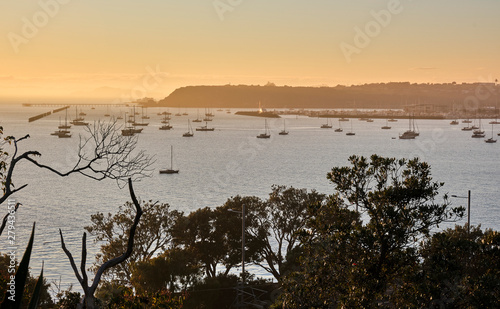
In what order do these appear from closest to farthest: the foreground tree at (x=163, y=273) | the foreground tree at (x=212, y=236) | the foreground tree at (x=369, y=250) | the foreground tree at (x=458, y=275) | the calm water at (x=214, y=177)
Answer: the foreground tree at (x=458, y=275) → the foreground tree at (x=369, y=250) → the foreground tree at (x=163, y=273) → the foreground tree at (x=212, y=236) → the calm water at (x=214, y=177)

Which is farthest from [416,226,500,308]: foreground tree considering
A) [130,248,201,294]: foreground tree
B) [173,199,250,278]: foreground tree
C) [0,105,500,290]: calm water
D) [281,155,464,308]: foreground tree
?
[0,105,500,290]: calm water

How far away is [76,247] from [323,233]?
42.1 metres

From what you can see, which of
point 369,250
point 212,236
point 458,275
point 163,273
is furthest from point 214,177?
point 458,275

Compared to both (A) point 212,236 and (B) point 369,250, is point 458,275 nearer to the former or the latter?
(B) point 369,250

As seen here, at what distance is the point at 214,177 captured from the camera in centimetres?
9756

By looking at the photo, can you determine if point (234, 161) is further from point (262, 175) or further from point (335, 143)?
point (335, 143)

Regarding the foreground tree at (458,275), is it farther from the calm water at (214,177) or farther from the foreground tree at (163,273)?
Result: the calm water at (214,177)

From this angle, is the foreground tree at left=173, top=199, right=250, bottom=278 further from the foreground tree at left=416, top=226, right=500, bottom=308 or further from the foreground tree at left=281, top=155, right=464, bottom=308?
the foreground tree at left=416, top=226, right=500, bottom=308

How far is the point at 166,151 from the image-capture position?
143m

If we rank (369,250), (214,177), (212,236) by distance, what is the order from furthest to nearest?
(214,177)
(212,236)
(369,250)

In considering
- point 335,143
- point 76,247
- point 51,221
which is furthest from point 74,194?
point 335,143

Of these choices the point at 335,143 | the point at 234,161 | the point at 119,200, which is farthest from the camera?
the point at 335,143

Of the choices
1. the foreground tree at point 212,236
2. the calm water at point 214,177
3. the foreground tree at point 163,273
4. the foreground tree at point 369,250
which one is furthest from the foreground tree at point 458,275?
the calm water at point 214,177

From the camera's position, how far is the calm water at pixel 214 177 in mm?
60625
